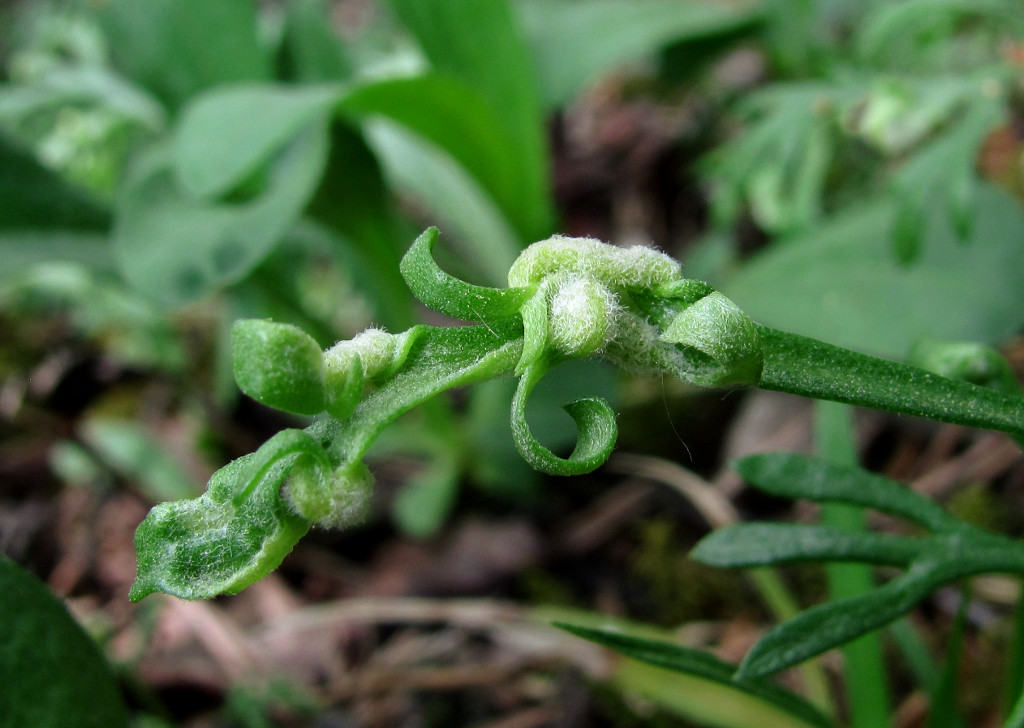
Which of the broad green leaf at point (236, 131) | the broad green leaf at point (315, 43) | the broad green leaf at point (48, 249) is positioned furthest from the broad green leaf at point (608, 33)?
the broad green leaf at point (48, 249)

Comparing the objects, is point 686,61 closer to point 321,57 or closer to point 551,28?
point 551,28

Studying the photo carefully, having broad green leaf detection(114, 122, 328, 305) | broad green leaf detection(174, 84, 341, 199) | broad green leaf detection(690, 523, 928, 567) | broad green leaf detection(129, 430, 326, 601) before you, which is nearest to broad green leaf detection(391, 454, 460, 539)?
broad green leaf detection(114, 122, 328, 305)

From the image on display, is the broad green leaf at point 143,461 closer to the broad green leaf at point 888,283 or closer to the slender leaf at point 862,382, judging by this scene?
the broad green leaf at point 888,283

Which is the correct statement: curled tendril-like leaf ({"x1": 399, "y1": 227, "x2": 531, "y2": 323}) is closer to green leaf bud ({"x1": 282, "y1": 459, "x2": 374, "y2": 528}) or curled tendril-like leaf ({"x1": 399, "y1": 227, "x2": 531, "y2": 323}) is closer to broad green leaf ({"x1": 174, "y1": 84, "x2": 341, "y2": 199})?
green leaf bud ({"x1": 282, "y1": 459, "x2": 374, "y2": 528})

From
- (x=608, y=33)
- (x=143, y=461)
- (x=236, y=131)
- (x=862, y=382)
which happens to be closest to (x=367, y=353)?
(x=862, y=382)

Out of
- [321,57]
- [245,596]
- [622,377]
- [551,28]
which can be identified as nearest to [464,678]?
[245,596]
